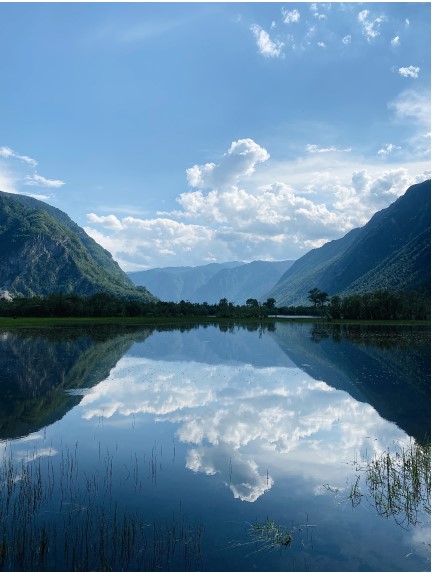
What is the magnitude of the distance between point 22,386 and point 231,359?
33.4m

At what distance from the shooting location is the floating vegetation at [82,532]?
43.1 ft

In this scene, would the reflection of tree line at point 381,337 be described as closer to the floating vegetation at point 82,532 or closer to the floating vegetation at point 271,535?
the floating vegetation at point 271,535

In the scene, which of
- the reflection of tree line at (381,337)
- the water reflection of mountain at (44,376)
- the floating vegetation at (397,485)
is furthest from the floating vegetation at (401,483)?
the reflection of tree line at (381,337)

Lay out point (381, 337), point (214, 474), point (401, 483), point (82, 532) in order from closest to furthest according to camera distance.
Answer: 1. point (82, 532)
2. point (401, 483)
3. point (214, 474)
4. point (381, 337)

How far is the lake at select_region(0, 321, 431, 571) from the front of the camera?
14.0m

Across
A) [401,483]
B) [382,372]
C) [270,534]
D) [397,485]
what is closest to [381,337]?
[382,372]

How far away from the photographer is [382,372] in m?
50.7

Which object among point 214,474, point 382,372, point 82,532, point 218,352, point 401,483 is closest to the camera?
point 82,532

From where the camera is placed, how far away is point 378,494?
1875 centimetres

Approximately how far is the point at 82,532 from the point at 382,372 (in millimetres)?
43483

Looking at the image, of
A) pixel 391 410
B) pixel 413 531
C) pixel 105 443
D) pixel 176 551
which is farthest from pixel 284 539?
pixel 391 410

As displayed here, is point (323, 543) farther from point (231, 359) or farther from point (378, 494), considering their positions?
point (231, 359)

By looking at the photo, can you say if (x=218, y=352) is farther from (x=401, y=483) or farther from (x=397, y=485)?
(x=397, y=485)

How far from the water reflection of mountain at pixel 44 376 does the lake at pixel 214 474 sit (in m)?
0.29
